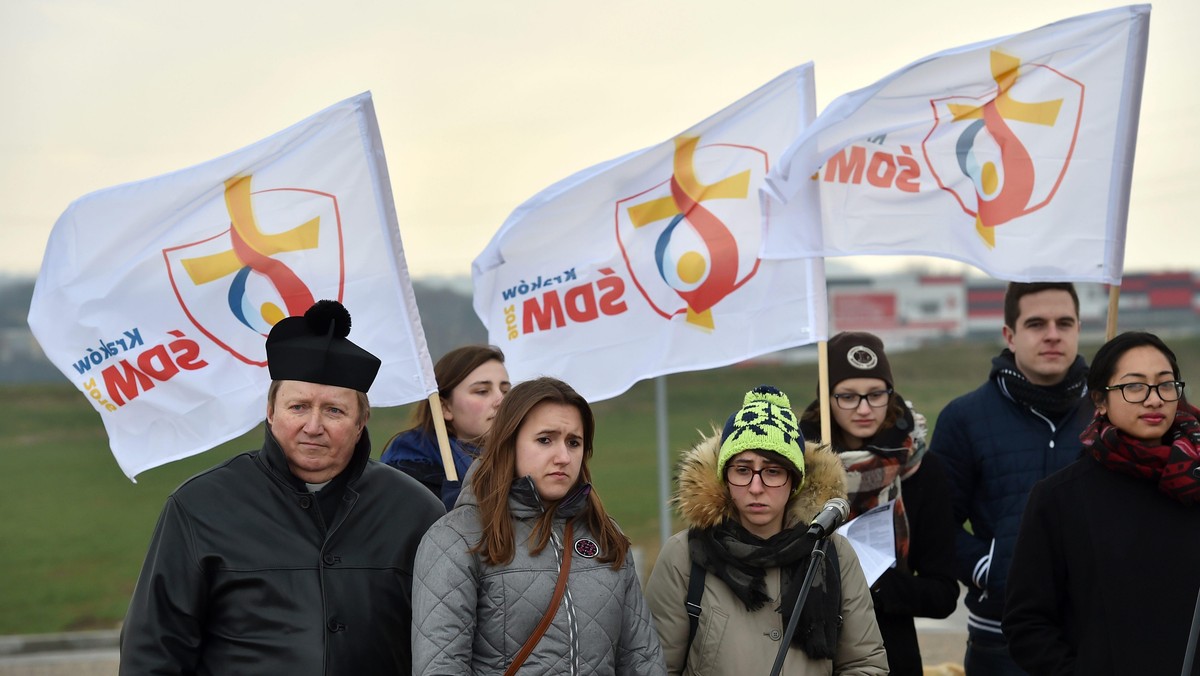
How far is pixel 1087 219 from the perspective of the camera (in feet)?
17.9

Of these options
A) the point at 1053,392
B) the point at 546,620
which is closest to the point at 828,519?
the point at 546,620

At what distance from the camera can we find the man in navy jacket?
503 cm

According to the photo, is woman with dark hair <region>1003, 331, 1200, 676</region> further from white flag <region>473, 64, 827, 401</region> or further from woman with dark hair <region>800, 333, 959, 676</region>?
white flag <region>473, 64, 827, 401</region>

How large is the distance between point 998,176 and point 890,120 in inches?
20.4

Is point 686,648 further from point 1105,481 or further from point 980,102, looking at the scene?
point 980,102

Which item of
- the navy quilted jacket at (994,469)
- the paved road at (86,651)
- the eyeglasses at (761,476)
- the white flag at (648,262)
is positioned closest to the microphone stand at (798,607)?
the eyeglasses at (761,476)

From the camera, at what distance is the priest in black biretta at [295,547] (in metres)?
3.44

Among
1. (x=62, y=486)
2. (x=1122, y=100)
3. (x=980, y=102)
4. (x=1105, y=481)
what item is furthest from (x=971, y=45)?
(x=62, y=486)

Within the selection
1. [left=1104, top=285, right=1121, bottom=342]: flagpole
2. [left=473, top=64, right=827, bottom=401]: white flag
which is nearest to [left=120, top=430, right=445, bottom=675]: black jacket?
[left=473, top=64, right=827, bottom=401]: white flag

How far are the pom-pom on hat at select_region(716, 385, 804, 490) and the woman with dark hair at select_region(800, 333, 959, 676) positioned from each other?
69 cm

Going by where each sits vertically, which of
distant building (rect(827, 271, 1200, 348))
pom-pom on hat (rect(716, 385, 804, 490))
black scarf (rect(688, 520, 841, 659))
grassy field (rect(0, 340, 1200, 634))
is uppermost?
pom-pom on hat (rect(716, 385, 804, 490))

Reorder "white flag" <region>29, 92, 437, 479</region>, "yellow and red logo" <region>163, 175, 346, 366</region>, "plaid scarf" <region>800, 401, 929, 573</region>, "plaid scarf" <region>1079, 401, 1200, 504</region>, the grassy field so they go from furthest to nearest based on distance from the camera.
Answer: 1. the grassy field
2. "yellow and red logo" <region>163, 175, 346, 366</region>
3. "white flag" <region>29, 92, 437, 479</region>
4. "plaid scarf" <region>800, 401, 929, 573</region>
5. "plaid scarf" <region>1079, 401, 1200, 504</region>

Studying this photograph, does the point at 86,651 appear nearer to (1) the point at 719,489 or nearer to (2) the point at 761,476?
(1) the point at 719,489

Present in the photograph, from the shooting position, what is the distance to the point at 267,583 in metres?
3.50
